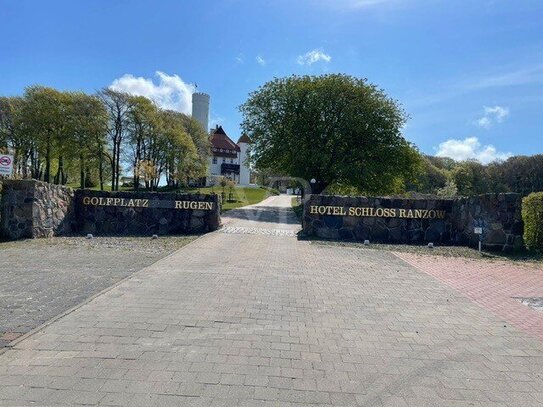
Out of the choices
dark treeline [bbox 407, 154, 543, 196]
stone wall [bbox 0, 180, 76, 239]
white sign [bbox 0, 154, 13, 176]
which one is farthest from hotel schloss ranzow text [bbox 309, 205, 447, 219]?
dark treeline [bbox 407, 154, 543, 196]

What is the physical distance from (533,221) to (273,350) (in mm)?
11506

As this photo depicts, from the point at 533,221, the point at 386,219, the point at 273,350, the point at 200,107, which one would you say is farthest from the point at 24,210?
the point at 200,107

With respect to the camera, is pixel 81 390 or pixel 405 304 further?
pixel 405 304

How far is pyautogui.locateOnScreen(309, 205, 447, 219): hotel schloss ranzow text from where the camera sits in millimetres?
14961

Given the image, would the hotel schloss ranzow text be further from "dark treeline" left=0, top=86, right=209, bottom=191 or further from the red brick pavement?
"dark treeline" left=0, top=86, right=209, bottom=191

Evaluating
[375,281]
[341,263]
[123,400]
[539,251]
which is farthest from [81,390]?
[539,251]

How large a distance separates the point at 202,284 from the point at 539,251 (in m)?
11.0

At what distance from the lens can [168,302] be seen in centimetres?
582

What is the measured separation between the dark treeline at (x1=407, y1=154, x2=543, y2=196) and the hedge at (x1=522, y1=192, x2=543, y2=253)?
119ft

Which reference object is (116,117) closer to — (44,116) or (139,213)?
(44,116)

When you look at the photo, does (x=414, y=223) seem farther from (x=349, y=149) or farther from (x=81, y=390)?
(x=349, y=149)

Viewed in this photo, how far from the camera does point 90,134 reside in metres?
33.0

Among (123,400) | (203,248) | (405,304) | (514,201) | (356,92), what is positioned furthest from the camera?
(356,92)

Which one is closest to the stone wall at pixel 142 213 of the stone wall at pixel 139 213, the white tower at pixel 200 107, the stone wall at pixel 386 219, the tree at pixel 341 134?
the stone wall at pixel 139 213
